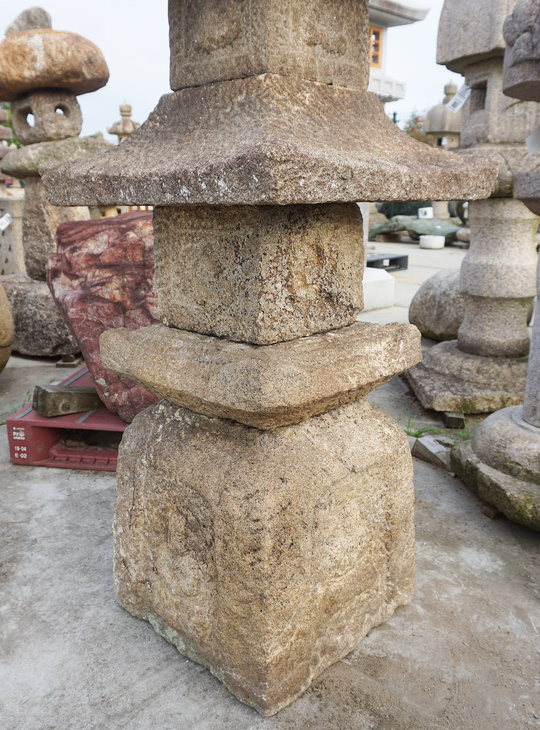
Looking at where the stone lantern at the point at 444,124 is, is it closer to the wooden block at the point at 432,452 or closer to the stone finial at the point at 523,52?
the stone finial at the point at 523,52

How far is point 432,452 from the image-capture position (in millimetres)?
3271

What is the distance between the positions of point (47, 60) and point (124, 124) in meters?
8.69

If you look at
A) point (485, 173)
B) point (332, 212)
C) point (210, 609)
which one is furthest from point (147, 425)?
point (485, 173)

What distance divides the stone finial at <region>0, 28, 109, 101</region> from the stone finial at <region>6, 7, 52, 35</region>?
706 mm

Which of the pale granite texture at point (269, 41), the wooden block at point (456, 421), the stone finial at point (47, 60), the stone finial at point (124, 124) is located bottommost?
the wooden block at point (456, 421)

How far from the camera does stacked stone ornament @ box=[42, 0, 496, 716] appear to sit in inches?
60.1

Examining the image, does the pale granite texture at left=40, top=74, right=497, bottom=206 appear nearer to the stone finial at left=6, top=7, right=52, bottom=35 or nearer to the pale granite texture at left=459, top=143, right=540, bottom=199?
the pale granite texture at left=459, top=143, right=540, bottom=199

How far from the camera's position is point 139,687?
1756 millimetres

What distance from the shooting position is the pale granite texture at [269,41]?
4.99 feet

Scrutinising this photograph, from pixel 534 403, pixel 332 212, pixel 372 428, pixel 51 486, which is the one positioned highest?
pixel 332 212

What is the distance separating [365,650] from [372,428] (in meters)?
0.70

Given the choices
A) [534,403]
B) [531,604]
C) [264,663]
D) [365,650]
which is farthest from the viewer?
[534,403]

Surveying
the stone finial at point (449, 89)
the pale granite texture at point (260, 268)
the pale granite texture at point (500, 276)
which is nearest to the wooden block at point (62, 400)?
the pale granite texture at point (260, 268)

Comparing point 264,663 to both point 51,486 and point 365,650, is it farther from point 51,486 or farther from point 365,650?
point 51,486
